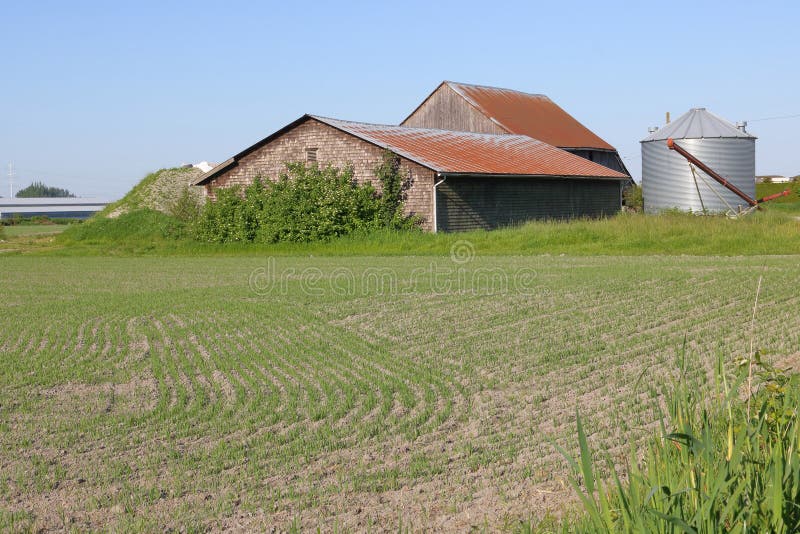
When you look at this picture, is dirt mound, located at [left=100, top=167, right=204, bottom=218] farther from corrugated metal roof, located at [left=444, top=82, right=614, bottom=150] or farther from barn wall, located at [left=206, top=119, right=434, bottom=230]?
corrugated metal roof, located at [left=444, top=82, right=614, bottom=150]

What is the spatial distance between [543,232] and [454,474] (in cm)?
2427

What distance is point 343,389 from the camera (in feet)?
32.7

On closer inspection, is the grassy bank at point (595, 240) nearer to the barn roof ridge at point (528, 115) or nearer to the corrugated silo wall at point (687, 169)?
the corrugated silo wall at point (687, 169)

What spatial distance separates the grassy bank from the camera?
2789 centimetres

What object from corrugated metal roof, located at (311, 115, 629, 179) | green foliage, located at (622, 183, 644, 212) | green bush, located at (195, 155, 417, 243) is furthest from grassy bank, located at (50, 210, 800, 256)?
green foliage, located at (622, 183, 644, 212)

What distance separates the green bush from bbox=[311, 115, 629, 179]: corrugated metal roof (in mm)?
1558

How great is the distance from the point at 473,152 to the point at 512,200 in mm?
2775

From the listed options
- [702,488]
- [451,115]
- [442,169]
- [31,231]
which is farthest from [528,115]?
[702,488]

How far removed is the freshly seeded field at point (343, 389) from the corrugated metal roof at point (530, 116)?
31478 mm

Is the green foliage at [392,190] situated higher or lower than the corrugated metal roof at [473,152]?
lower

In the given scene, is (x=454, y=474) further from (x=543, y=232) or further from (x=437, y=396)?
(x=543, y=232)

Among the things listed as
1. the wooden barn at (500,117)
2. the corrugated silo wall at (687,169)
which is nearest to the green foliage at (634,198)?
the wooden barn at (500,117)

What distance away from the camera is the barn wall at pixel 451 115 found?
50.8 meters

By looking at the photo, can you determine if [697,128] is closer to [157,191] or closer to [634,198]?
[634,198]
